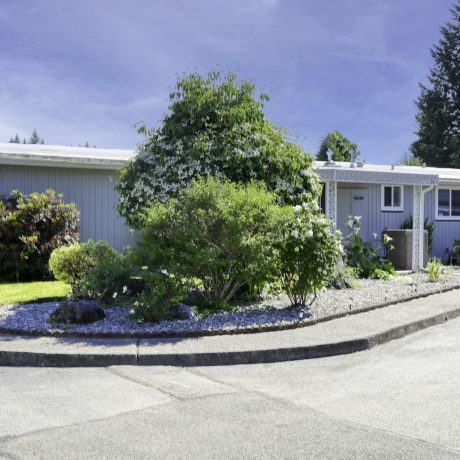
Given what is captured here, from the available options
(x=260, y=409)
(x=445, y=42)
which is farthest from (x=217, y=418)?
(x=445, y=42)

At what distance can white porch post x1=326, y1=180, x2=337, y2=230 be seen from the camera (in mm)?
13906

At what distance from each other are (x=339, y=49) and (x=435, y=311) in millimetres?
10674

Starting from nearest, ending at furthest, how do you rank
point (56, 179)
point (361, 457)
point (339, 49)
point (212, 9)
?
point (361, 457), point (212, 9), point (56, 179), point (339, 49)

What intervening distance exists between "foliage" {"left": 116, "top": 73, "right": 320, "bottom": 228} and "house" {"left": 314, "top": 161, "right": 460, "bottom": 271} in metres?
3.95

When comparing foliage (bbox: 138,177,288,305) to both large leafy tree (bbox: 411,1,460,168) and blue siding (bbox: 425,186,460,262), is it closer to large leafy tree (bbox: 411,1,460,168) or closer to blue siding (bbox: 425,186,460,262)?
blue siding (bbox: 425,186,460,262)

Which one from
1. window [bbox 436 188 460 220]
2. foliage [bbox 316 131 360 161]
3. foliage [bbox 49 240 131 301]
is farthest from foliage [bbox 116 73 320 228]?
foliage [bbox 316 131 360 161]

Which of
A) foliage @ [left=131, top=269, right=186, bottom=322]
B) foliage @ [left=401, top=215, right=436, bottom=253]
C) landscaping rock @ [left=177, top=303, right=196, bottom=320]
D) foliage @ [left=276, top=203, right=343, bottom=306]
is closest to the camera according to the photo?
foliage @ [left=131, top=269, right=186, bottom=322]

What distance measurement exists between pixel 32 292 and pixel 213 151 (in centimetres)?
436

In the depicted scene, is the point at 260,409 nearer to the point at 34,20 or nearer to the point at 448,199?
the point at 34,20

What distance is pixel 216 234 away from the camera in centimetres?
836

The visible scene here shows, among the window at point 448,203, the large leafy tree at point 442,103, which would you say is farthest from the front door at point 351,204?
the large leafy tree at point 442,103

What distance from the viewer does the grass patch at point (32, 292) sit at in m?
10.00

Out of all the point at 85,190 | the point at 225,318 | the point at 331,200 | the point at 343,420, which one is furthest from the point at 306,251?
the point at 85,190

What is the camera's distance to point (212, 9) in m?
11.6
